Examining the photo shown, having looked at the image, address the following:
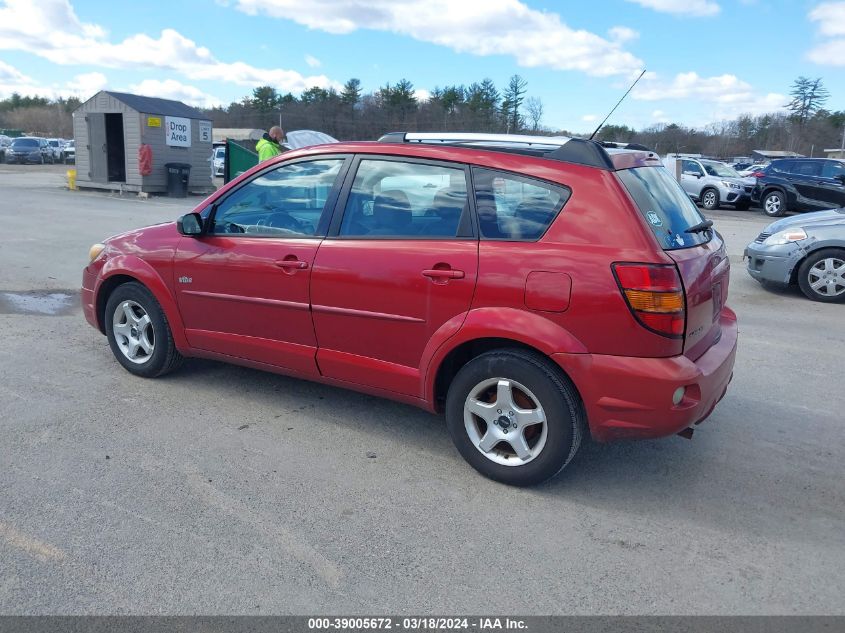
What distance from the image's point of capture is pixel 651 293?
320 centimetres

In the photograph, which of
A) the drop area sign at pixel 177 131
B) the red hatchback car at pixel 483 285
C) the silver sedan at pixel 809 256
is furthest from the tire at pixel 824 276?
the drop area sign at pixel 177 131

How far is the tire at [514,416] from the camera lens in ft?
11.2

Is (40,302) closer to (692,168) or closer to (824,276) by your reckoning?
(824,276)

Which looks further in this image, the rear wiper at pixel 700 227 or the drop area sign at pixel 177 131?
the drop area sign at pixel 177 131

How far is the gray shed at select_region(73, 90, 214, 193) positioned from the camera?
1948cm

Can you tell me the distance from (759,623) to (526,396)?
4.60 feet

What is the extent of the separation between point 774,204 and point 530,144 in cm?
2044

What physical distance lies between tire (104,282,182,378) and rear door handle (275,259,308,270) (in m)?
1.20

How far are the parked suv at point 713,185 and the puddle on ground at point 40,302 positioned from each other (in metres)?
19.7

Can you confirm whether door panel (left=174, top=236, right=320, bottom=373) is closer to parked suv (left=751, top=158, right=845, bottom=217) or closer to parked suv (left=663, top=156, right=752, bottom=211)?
parked suv (left=751, top=158, right=845, bottom=217)

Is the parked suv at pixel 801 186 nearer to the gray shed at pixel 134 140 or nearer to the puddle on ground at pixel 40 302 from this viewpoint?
the gray shed at pixel 134 140

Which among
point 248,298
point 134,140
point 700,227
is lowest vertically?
point 248,298

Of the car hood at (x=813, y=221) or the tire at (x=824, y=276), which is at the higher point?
the car hood at (x=813, y=221)

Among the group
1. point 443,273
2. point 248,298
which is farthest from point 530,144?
Answer: point 248,298
